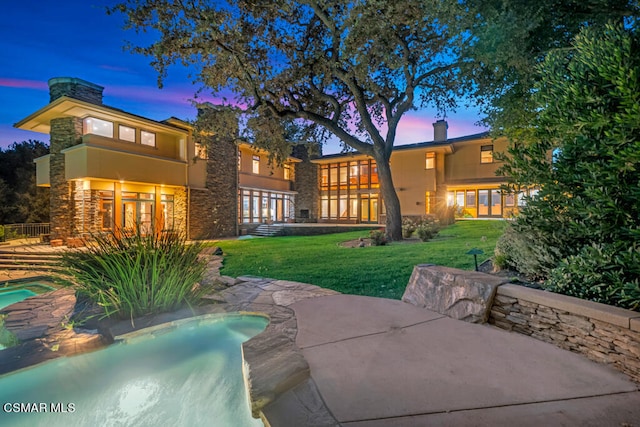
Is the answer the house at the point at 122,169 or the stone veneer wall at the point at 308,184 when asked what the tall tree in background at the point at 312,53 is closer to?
the house at the point at 122,169

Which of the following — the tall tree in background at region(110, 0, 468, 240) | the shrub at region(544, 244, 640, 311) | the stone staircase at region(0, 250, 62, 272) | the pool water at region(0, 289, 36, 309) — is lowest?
the pool water at region(0, 289, 36, 309)

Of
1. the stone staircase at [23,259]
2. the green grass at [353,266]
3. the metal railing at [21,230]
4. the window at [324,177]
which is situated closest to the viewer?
the green grass at [353,266]

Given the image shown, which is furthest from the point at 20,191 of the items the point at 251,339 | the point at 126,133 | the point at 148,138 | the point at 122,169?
the point at 251,339

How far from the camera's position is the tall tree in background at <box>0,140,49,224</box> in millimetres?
23047

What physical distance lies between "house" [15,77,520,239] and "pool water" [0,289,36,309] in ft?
6.80

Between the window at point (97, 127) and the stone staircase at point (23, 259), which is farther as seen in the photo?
the window at point (97, 127)

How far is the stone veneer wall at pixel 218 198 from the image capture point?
17.5m

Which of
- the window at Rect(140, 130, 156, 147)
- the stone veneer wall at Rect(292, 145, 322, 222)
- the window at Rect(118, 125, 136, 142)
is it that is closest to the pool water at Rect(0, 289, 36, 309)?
the window at Rect(118, 125, 136, 142)

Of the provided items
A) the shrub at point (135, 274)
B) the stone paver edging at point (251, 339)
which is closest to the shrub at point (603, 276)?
the stone paver edging at point (251, 339)

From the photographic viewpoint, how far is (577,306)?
108 inches

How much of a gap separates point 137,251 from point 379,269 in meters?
4.60

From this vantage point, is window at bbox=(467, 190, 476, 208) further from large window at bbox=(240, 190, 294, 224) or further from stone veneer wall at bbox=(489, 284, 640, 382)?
stone veneer wall at bbox=(489, 284, 640, 382)

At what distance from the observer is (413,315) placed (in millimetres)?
3840

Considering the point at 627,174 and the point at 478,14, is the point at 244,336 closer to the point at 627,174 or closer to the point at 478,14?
the point at 627,174
